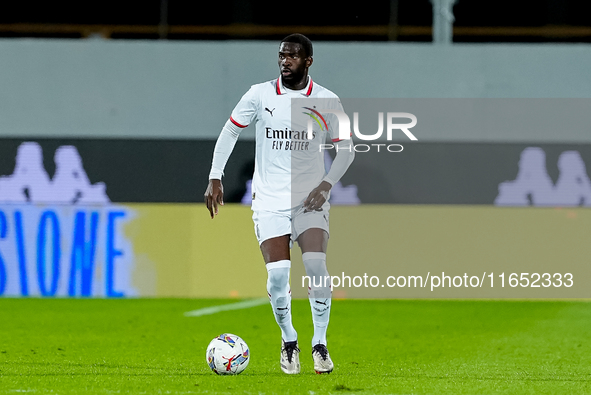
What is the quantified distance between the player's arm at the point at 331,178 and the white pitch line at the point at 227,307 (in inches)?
174

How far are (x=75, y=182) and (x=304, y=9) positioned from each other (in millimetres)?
4573

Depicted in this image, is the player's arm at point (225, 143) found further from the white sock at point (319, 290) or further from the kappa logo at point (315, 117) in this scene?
the white sock at point (319, 290)

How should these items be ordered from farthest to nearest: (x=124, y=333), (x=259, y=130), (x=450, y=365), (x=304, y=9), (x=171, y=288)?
(x=304, y=9) → (x=171, y=288) → (x=124, y=333) → (x=450, y=365) → (x=259, y=130)

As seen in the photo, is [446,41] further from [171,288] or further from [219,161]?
[219,161]

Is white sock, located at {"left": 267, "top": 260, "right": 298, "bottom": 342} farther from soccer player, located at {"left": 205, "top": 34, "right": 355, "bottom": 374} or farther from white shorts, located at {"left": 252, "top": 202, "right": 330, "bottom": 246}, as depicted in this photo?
white shorts, located at {"left": 252, "top": 202, "right": 330, "bottom": 246}

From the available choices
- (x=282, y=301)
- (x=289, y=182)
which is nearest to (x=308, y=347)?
(x=282, y=301)

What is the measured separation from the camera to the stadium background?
10.9 metres

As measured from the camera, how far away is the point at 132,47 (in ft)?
38.3

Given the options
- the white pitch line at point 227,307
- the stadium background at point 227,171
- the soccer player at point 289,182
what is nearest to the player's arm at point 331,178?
the soccer player at point 289,182

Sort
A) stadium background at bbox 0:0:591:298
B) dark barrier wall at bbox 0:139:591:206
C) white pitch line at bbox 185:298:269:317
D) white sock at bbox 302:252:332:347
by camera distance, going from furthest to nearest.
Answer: dark barrier wall at bbox 0:139:591:206 < stadium background at bbox 0:0:591:298 < white pitch line at bbox 185:298:269:317 < white sock at bbox 302:252:332:347

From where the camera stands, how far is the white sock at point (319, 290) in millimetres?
5277

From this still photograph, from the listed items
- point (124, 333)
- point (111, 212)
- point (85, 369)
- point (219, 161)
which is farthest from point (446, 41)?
point (85, 369)

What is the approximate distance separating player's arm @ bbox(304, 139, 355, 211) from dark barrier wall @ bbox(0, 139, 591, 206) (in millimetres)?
5798

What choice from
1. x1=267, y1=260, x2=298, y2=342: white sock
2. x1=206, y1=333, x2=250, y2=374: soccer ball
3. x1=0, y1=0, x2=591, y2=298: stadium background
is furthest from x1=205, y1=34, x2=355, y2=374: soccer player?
x1=0, y1=0, x2=591, y2=298: stadium background
